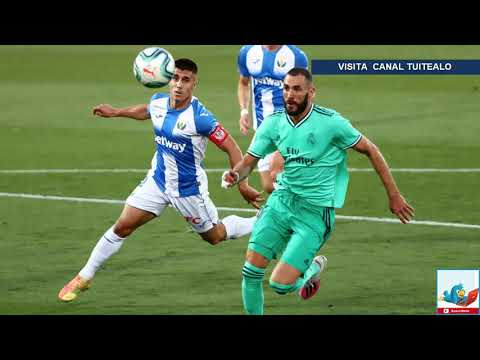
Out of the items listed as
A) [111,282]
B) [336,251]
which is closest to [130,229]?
[111,282]

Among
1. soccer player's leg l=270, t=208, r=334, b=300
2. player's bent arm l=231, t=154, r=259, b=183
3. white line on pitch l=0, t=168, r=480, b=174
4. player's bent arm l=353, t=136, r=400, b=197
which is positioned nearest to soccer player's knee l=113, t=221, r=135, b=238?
player's bent arm l=231, t=154, r=259, b=183

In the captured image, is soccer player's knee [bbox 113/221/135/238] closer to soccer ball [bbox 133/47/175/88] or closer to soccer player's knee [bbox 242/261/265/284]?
soccer ball [bbox 133/47/175/88]

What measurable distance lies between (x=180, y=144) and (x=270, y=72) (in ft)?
16.1

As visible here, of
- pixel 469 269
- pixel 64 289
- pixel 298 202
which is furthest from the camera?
pixel 469 269

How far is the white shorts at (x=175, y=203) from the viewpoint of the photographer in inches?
560

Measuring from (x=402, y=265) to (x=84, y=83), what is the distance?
71.7ft

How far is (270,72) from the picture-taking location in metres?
18.9

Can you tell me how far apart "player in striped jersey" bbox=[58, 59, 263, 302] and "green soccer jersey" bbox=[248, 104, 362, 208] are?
121 centimetres

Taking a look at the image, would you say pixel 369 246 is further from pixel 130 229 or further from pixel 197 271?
pixel 130 229

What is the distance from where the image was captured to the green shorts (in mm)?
12641

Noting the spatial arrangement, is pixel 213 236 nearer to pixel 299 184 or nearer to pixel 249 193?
pixel 249 193

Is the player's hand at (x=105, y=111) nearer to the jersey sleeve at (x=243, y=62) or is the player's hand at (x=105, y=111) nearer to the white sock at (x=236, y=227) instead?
the white sock at (x=236, y=227)

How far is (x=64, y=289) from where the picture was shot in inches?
553

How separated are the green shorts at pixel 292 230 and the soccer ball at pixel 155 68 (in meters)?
2.38
